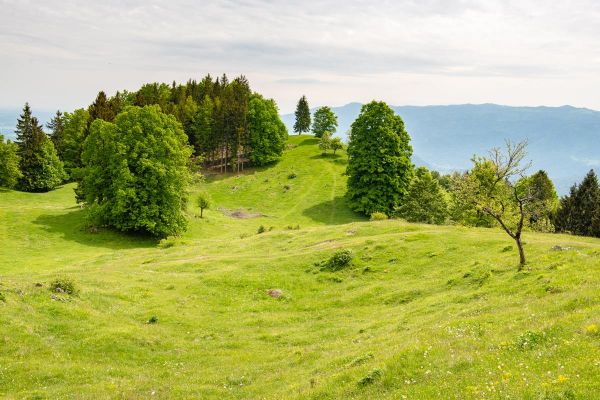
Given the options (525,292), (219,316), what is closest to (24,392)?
(219,316)

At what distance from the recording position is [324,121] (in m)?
150

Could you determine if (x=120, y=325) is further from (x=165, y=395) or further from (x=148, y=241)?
(x=148, y=241)

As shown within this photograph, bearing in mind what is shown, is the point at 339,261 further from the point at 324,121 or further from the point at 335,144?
the point at 324,121

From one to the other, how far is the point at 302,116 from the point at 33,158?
92.7 m

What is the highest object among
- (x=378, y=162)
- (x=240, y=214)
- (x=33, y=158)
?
(x=378, y=162)

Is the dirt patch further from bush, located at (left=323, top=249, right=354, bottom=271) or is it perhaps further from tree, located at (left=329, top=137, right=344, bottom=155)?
bush, located at (left=323, top=249, right=354, bottom=271)

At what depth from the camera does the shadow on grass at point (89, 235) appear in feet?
216

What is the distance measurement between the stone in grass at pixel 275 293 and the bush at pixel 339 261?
569 cm

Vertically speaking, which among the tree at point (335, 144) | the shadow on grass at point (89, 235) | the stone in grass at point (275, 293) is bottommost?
the shadow on grass at point (89, 235)

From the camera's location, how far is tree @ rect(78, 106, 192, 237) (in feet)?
225

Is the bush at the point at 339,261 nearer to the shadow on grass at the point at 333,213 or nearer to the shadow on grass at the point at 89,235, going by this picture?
the shadow on grass at the point at 89,235

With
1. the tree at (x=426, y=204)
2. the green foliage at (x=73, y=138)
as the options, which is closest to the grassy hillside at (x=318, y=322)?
the tree at (x=426, y=204)

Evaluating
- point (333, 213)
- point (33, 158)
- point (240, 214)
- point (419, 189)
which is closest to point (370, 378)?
point (419, 189)

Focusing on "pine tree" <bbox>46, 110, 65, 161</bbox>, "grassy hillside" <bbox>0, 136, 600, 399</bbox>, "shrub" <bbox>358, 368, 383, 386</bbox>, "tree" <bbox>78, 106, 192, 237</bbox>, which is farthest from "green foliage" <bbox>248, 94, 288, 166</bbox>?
"shrub" <bbox>358, 368, 383, 386</bbox>
